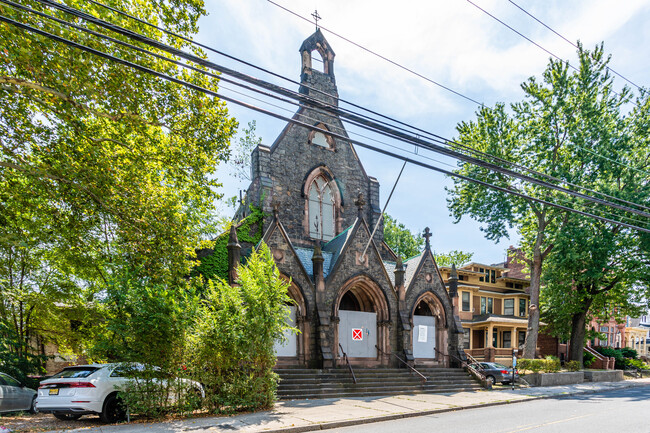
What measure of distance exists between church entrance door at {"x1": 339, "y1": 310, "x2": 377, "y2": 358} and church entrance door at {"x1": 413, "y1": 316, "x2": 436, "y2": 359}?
8.92 ft

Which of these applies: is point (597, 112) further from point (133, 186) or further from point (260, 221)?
point (133, 186)

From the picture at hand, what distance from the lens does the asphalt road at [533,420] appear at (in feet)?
32.5

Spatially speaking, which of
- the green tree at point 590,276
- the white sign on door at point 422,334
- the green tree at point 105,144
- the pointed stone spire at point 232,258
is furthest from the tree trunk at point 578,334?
the green tree at point 105,144

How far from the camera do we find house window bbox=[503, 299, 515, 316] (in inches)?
1513

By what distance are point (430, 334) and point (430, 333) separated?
52 millimetres

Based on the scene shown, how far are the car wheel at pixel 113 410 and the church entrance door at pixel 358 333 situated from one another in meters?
10.5

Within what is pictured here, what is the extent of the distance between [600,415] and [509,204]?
15429 mm

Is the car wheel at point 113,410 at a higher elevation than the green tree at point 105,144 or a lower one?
lower

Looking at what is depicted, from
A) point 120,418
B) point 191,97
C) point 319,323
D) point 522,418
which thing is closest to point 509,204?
point 319,323

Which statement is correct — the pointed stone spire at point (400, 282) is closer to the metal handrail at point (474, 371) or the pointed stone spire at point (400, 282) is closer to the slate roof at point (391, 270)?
the slate roof at point (391, 270)

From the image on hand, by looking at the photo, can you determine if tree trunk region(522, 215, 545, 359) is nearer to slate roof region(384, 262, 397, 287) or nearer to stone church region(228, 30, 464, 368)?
stone church region(228, 30, 464, 368)

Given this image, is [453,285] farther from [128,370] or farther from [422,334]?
[128,370]

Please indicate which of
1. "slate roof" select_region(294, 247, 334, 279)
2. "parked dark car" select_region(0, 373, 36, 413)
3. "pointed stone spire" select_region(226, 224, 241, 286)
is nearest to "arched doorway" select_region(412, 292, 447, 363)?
"slate roof" select_region(294, 247, 334, 279)

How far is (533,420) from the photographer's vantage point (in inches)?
440
